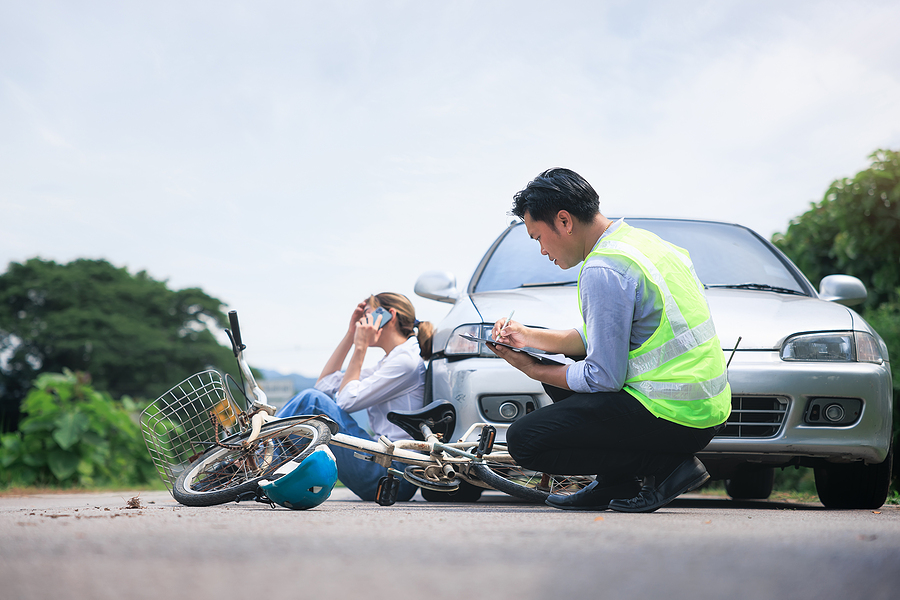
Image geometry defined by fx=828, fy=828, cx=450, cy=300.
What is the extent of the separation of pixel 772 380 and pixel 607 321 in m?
1.03

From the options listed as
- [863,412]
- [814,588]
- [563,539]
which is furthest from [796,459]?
[814,588]

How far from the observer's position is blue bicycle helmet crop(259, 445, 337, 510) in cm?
322

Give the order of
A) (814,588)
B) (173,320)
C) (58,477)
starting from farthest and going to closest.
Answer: (173,320) → (58,477) → (814,588)

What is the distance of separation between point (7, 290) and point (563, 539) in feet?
152

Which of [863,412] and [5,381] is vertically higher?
[863,412]

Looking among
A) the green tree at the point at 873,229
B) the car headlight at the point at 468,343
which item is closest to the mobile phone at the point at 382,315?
the car headlight at the point at 468,343

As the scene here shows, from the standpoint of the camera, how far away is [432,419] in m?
3.89

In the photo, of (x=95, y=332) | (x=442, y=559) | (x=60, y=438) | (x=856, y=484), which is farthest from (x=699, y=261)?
(x=95, y=332)

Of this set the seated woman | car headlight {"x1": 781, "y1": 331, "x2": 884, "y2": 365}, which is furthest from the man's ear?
the seated woman

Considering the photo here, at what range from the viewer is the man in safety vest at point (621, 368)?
9.82 ft

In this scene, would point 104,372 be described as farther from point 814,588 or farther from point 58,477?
point 814,588

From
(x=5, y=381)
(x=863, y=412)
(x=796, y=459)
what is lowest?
(x=5, y=381)

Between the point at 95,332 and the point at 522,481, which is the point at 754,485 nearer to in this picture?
the point at 522,481

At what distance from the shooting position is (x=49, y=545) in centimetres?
205
